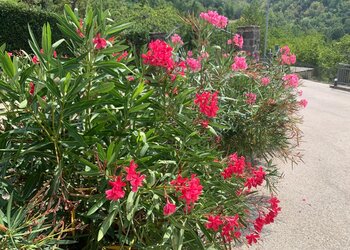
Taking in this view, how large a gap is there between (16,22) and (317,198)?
9.63 metres

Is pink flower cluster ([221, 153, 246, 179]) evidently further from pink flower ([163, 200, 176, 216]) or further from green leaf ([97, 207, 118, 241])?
green leaf ([97, 207, 118, 241])

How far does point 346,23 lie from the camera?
57.7 meters

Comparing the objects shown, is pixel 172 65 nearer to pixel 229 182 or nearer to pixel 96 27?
pixel 96 27

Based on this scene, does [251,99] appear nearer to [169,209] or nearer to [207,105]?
[207,105]

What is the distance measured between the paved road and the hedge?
25.5ft

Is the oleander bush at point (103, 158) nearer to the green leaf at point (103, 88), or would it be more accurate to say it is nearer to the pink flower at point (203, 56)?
the green leaf at point (103, 88)

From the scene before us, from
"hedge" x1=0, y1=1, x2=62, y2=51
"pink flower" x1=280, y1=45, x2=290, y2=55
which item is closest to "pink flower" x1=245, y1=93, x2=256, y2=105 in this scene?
"pink flower" x1=280, y1=45, x2=290, y2=55

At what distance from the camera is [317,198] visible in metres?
4.33

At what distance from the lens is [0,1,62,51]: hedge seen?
10278 mm

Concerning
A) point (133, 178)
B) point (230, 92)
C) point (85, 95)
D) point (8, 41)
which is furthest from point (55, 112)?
point (8, 41)

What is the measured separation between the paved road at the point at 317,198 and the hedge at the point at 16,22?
778 cm

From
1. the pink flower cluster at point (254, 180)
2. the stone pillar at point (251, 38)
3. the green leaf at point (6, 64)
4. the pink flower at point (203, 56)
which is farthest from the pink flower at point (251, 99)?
the stone pillar at point (251, 38)

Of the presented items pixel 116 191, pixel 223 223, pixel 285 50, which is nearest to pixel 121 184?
pixel 116 191

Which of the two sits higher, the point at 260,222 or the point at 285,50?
the point at 285,50
